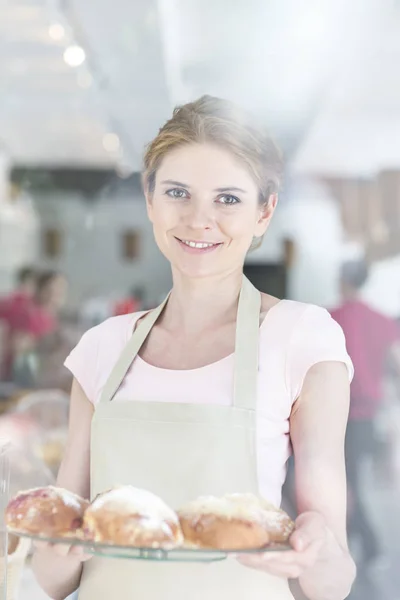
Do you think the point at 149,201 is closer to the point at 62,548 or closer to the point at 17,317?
the point at 62,548

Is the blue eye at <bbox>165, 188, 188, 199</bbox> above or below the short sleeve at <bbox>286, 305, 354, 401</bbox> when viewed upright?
above

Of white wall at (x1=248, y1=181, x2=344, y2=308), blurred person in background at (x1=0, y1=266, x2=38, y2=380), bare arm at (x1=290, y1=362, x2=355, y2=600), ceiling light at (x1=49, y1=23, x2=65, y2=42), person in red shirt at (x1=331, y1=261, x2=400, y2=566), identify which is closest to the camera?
bare arm at (x1=290, y1=362, x2=355, y2=600)

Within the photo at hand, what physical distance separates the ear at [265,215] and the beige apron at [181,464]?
100mm

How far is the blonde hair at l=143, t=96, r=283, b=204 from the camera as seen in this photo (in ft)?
3.35

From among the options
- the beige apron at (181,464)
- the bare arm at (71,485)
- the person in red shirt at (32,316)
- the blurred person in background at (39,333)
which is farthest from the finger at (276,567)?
the person in red shirt at (32,316)

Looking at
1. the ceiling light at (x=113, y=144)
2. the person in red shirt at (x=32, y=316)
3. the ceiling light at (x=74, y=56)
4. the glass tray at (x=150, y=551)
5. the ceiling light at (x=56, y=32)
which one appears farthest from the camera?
Result: the ceiling light at (x=74, y=56)

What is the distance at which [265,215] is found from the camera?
1.05 m

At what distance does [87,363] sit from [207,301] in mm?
162

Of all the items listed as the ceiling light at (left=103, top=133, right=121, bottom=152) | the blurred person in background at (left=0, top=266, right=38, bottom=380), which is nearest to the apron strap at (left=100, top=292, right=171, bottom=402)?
the ceiling light at (left=103, top=133, right=121, bottom=152)

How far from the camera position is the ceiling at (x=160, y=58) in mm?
1540

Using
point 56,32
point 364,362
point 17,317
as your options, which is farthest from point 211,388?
point 56,32

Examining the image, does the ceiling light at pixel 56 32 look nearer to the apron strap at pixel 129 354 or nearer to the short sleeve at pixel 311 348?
the apron strap at pixel 129 354

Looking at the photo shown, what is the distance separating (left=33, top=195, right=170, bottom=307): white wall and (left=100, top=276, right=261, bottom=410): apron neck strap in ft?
0.30

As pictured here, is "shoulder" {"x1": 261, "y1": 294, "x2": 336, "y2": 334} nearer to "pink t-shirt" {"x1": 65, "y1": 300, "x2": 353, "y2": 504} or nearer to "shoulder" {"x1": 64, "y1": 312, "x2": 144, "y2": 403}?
"pink t-shirt" {"x1": 65, "y1": 300, "x2": 353, "y2": 504}
